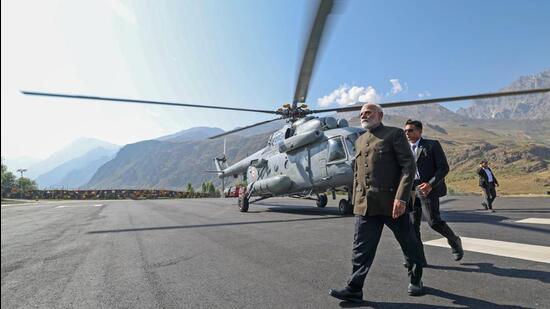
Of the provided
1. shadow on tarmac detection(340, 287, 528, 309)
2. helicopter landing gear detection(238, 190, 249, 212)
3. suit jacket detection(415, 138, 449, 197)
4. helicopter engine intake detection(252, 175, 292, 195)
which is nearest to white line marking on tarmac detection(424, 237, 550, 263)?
suit jacket detection(415, 138, 449, 197)

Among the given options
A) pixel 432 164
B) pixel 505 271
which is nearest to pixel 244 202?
pixel 432 164

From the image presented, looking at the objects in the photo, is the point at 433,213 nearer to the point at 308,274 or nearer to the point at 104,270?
the point at 308,274

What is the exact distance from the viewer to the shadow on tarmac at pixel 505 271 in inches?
164

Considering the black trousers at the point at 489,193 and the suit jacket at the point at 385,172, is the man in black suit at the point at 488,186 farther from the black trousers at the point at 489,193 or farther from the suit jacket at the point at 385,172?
the suit jacket at the point at 385,172

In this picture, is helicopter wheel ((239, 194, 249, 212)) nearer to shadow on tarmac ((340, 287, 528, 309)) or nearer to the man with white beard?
the man with white beard

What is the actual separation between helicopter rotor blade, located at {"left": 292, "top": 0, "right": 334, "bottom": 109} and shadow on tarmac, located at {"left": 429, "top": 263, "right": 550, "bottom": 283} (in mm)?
3446

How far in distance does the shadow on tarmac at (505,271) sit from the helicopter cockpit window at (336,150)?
6.45 meters

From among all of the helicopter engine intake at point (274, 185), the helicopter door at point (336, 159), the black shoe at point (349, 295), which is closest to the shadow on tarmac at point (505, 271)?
the black shoe at point (349, 295)

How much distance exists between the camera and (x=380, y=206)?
150 inches

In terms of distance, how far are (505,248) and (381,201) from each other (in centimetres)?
321

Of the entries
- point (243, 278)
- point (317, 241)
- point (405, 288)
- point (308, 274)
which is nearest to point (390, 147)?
point (405, 288)

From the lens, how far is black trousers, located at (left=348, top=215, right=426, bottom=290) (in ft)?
12.5

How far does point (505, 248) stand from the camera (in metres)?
5.62

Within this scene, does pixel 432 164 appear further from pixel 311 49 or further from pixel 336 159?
pixel 336 159
